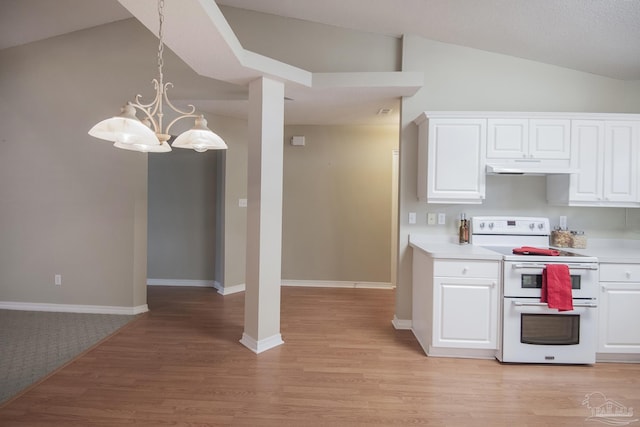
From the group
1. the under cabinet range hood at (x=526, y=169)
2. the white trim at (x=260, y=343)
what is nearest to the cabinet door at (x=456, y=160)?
the under cabinet range hood at (x=526, y=169)

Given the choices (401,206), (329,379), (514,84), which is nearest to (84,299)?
(329,379)

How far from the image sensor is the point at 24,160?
3.48 meters

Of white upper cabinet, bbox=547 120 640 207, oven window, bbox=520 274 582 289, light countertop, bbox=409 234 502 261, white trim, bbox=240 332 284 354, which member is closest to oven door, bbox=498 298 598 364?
oven window, bbox=520 274 582 289

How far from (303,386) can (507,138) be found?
267cm

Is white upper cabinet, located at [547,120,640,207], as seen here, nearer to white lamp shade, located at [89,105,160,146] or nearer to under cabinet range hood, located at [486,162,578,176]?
under cabinet range hood, located at [486,162,578,176]

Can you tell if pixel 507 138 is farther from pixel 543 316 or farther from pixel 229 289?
pixel 229 289

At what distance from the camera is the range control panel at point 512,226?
117 inches

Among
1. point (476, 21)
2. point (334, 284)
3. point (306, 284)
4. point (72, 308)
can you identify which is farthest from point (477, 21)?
point (72, 308)

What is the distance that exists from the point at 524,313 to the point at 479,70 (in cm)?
231

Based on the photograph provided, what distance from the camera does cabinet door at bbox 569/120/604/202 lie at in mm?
2734

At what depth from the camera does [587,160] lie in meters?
2.75

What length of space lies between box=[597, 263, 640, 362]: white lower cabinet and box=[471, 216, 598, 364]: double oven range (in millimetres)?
100

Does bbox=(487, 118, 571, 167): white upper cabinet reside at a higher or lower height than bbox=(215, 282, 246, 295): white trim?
higher

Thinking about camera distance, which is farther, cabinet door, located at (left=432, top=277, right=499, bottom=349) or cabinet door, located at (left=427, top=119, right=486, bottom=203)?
cabinet door, located at (left=427, top=119, right=486, bottom=203)
